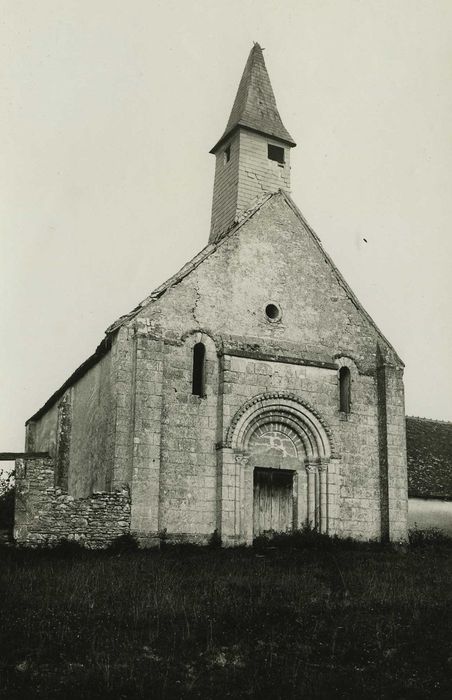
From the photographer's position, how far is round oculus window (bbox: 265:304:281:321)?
23469 millimetres

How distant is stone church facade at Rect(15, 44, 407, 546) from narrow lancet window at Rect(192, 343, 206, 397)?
0.04 m

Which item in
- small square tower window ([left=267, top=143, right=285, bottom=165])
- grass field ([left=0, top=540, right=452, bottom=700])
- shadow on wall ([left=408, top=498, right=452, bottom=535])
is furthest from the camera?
shadow on wall ([left=408, top=498, right=452, bottom=535])

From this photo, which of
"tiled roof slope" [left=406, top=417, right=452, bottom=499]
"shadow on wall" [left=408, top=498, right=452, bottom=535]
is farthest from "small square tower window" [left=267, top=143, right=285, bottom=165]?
"shadow on wall" [left=408, top=498, right=452, bottom=535]

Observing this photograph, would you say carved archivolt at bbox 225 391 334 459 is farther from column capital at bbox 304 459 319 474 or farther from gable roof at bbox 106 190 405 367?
gable roof at bbox 106 190 405 367

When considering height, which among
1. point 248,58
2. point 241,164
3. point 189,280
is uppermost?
point 248,58

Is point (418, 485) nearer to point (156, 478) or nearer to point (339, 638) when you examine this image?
point (156, 478)

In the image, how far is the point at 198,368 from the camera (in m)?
22.3

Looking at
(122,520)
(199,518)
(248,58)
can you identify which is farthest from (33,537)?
(248,58)

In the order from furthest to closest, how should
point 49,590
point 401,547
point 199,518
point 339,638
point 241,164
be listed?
point 241,164
point 401,547
point 199,518
point 49,590
point 339,638

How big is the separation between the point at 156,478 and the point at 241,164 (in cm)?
1091

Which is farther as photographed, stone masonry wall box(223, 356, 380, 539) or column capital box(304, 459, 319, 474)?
column capital box(304, 459, 319, 474)

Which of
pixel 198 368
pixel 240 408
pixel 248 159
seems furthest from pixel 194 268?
pixel 248 159

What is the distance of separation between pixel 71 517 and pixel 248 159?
1274 centimetres

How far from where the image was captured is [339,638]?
40.0ft
